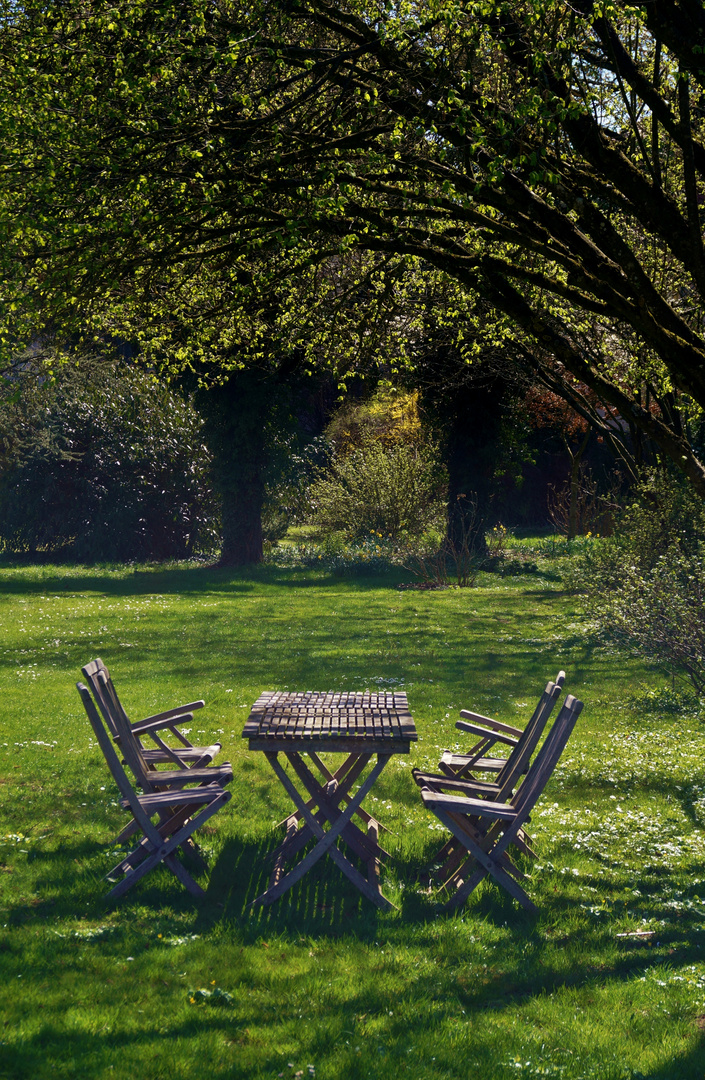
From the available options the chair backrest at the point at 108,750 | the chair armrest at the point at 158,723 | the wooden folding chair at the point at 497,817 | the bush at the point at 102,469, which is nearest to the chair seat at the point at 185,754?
the chair armrest at the point at 158,723

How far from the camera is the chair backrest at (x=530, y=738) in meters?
5.48

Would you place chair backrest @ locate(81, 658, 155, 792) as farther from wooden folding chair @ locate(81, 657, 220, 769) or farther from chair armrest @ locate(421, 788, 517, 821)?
chair armrest @ locate(421, 788, 517, 821)

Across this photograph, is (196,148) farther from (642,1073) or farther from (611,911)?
(642,1073)

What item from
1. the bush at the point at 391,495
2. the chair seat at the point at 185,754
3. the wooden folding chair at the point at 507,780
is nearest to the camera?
the wooden folding chair at the point at 507,780

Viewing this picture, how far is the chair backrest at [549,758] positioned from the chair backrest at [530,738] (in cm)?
11

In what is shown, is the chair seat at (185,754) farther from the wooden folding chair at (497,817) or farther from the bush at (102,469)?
the bush at (102,469)

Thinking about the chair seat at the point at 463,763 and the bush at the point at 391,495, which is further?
the bush at the point at 391,495

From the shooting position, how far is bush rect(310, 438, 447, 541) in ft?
88.9

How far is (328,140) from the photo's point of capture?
27.6 ft

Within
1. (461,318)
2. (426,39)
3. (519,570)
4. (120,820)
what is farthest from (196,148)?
(519,570)

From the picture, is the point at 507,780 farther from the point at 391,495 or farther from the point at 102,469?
the point at 102,469

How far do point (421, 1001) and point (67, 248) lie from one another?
6.63m

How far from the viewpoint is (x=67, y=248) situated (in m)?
8.12

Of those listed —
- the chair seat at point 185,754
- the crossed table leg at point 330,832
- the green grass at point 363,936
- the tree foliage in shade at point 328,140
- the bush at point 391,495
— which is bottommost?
the green grass at point 363,936
